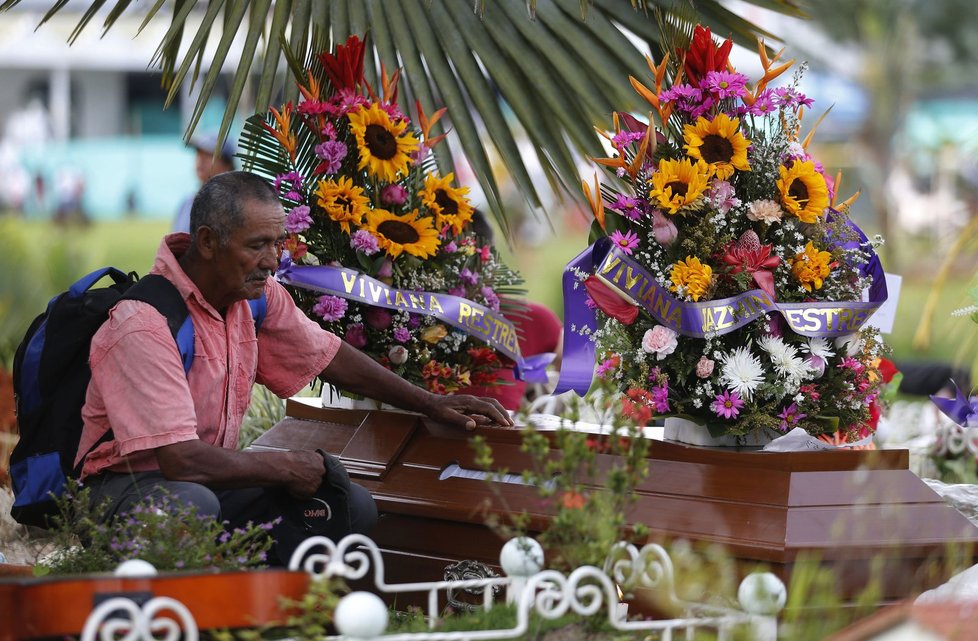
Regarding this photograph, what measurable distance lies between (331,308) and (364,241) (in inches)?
9.6

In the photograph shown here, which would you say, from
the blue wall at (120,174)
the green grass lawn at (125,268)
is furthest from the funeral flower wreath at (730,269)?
the blue wall at (120,174)

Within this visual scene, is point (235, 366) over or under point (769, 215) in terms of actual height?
under

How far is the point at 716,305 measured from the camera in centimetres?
350

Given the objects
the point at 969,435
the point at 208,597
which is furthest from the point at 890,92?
the point at 208,597

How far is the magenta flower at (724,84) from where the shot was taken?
144 inches

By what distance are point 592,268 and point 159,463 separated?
4.43 ft

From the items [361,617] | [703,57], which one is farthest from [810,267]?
[361,617]

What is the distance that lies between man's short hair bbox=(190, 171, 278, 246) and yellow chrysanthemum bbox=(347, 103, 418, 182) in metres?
0.84

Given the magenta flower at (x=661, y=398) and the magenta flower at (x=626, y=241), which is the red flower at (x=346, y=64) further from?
the magenta flower at (x=661, y=398)

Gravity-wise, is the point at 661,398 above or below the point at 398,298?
below

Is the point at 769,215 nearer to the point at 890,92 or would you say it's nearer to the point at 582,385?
the point at 582,385

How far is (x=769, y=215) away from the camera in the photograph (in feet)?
11.7

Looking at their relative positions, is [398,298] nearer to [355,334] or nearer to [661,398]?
[355,334]

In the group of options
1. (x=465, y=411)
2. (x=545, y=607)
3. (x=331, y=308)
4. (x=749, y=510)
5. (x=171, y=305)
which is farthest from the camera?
(x=331, y=308)
